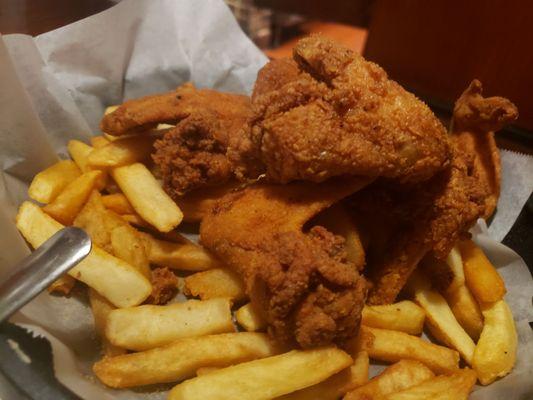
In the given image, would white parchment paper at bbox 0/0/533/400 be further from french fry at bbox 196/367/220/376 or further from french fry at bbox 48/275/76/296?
french fry at bbox 196/367/220/376

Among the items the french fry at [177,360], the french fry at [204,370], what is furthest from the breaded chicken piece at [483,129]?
the french fry at [204,370]

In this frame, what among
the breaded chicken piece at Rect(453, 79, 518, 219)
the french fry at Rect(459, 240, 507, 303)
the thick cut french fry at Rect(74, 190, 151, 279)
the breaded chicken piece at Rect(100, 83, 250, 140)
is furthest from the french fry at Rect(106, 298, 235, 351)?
the breaded chicken piece at Rect(453, 79, 518, 219)

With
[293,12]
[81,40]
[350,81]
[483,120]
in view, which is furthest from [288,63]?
[293,12]

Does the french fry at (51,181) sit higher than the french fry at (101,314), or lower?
higher

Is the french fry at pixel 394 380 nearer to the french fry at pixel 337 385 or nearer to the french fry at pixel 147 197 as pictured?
the french fry at pixel 337 385

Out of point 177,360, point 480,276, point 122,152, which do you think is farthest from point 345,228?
point 122,152
